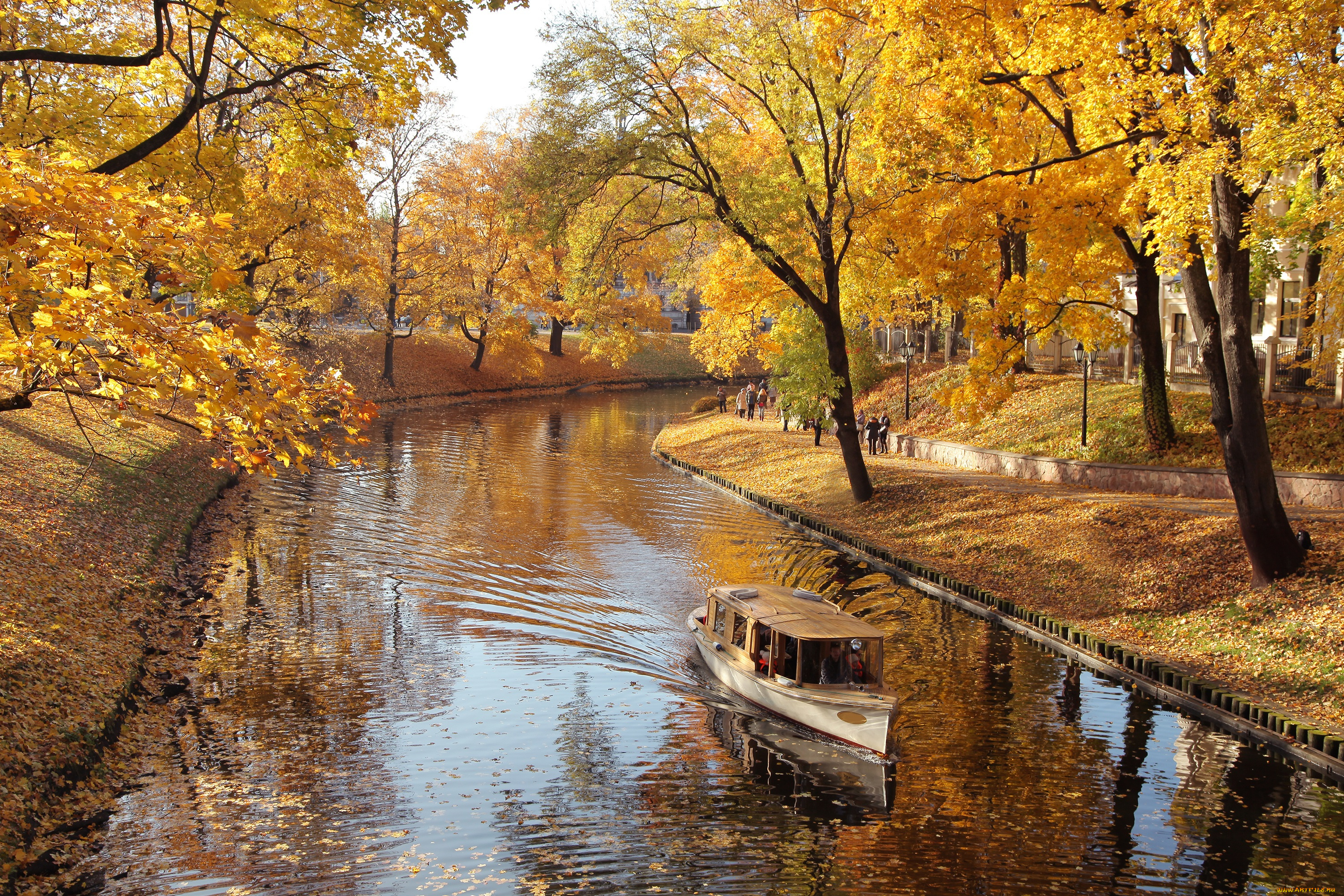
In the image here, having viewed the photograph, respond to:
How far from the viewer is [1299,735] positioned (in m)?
12.0

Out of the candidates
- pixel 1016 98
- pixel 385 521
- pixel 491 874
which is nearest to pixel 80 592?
pixel 491 874

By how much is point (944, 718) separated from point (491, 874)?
718 cm

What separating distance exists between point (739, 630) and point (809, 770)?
10.2 ft

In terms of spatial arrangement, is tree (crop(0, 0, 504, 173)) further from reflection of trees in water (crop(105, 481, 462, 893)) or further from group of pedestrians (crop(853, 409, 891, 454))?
group of pedestrians (crop(853, 409, 891, 454))

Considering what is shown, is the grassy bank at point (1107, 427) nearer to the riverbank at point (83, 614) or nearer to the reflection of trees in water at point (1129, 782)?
the reflection of trees in water at point (1129, 782)

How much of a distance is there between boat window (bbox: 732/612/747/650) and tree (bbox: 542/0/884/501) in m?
11.1

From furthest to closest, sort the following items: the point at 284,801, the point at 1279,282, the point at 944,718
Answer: the point at 1279,282
the point at 944,718
the point at 284,801

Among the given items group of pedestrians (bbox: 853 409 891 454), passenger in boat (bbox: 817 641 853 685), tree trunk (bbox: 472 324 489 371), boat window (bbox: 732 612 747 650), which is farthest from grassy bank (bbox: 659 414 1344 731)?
tree trunk (bbox: 472 324 489 371)

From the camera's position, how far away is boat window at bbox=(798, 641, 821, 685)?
528 inches

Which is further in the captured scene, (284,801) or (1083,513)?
(1083,513)

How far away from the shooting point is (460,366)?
2530 inches

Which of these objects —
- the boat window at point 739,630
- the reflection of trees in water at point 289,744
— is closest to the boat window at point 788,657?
the boat window at point 739,630

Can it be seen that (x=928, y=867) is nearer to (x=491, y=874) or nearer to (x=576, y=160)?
(x=491, y=874)

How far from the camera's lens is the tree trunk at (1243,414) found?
581 inches
